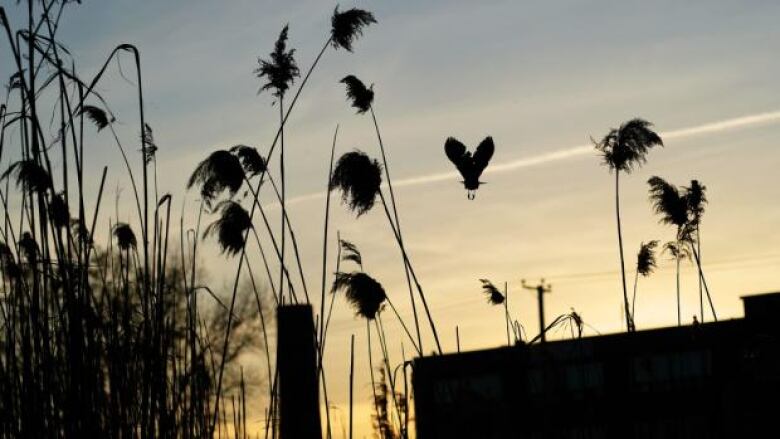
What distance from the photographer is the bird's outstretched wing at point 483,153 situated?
3893 mm

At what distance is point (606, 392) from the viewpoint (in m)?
4.93

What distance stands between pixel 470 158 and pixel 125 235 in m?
2.04

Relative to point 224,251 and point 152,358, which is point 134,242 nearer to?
point 224,251

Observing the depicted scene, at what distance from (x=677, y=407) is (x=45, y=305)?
2.81 m

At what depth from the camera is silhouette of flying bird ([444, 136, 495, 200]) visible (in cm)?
387

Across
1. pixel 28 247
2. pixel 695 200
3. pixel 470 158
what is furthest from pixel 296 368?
pixel 695 200

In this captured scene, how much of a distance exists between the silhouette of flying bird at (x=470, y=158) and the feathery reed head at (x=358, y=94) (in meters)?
1.25

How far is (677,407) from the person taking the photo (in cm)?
527

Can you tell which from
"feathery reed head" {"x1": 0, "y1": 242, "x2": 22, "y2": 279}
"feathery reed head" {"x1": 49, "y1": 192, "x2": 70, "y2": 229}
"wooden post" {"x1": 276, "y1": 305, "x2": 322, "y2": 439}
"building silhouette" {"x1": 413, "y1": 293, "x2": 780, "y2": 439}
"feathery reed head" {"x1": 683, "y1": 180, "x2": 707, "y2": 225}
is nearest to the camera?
"wooden post" {"x1": 276, "y1": 305, "x2": 322, "y2": 439}

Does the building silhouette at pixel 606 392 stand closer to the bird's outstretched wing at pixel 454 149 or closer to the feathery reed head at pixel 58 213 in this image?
the bird's outstretched wing at pixel 454 149

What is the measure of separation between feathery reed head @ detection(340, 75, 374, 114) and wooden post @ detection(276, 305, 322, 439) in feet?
6.59

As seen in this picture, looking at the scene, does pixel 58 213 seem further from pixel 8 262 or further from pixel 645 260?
pixel 645 260

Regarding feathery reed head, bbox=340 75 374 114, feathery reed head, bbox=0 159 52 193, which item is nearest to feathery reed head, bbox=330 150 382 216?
feathery reed head, bbox=340 75 374 114

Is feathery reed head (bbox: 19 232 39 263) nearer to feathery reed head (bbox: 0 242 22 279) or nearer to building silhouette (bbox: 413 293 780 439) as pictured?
feathery reed head (bbox: 0 242 22 279)
